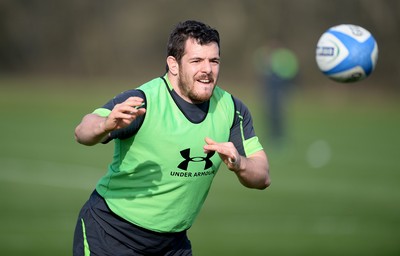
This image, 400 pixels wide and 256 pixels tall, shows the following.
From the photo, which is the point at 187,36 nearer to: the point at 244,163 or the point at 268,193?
the point at 244,163

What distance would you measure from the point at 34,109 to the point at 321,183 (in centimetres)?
1858

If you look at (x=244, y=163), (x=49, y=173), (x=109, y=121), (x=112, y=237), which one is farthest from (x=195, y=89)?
(x=49, y=173)

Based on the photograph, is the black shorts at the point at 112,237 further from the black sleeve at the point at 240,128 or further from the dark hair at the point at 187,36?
the dark hair at the point at 187,36

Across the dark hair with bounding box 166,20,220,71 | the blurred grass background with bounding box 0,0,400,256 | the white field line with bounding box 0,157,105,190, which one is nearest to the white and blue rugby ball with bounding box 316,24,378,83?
the dark hair with bounding box 166,20,220,71

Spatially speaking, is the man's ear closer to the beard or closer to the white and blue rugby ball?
the beard

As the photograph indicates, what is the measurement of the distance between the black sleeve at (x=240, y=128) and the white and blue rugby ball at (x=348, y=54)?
1.58m

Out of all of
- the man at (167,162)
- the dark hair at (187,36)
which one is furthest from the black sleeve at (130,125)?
the dark hair at (187,36)

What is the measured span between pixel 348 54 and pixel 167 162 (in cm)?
244

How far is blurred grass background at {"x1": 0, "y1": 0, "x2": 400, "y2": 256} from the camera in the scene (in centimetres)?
1237

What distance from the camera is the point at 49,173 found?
59.8ft

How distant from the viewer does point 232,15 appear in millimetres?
52062

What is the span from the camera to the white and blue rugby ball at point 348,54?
754cm

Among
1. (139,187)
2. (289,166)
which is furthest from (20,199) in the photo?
(139,187)

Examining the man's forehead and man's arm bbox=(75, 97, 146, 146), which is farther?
the man's forehead
